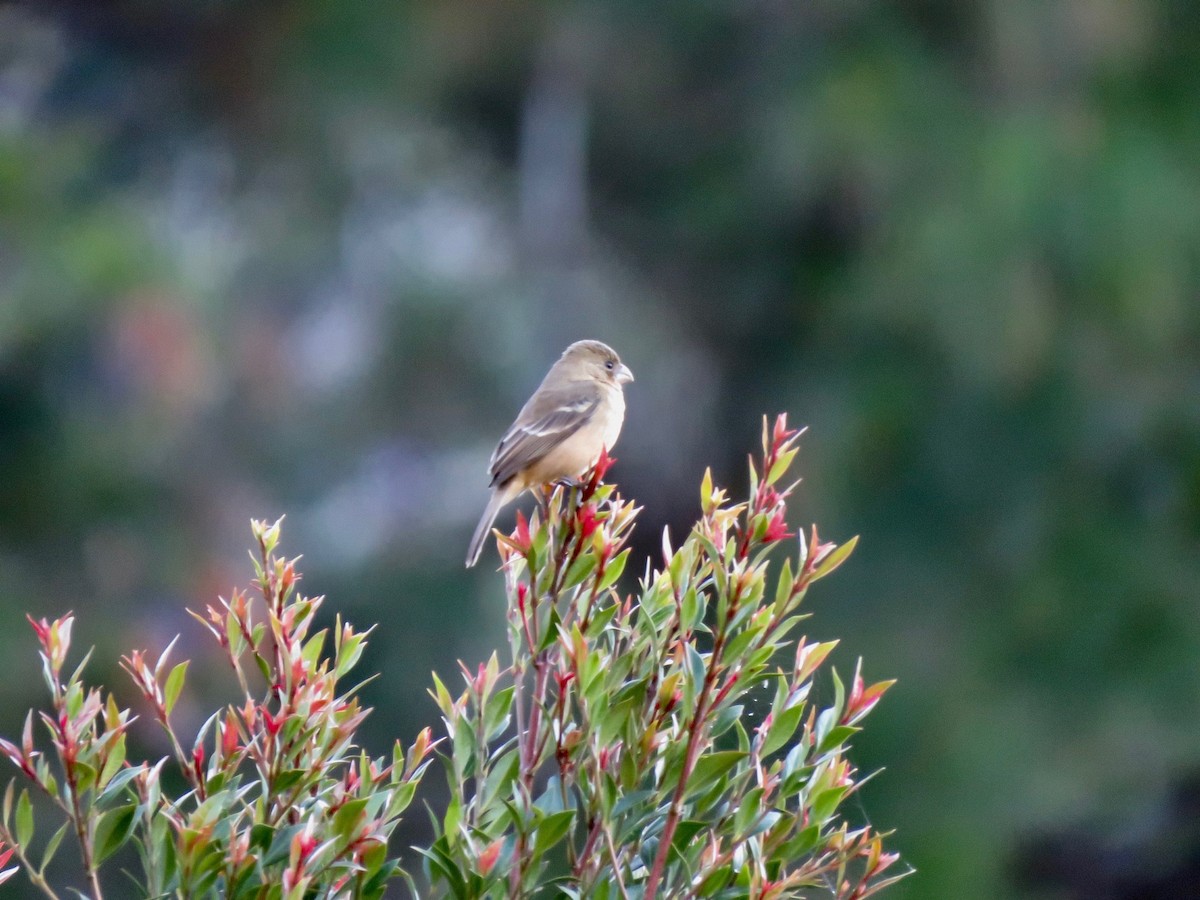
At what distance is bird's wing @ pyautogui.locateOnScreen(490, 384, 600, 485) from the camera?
4.86 metres

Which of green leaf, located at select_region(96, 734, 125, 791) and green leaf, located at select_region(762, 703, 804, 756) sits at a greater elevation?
green leaf, located at select_region(762, 703, 804, 756)

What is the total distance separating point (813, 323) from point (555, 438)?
779 centimetres

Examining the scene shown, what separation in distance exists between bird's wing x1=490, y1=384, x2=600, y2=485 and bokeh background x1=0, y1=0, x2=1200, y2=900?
548 cm

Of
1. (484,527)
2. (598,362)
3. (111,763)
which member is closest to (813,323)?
(598,362)

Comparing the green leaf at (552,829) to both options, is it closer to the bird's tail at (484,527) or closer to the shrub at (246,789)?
the shrub at (246,789)

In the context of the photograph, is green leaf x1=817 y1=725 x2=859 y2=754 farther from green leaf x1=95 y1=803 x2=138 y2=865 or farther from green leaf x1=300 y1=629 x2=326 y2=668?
green leaf x1=95 y1=803 x2=138 y2=865

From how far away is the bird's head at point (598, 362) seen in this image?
18.6 ft

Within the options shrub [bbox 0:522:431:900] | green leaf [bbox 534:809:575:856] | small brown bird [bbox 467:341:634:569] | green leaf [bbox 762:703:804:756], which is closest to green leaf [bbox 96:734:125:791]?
shrub [bbox 0:522:431:900]

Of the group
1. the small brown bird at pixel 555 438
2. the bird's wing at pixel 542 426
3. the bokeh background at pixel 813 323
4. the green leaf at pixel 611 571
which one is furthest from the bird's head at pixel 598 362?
the bokeh background at pixel 813 323

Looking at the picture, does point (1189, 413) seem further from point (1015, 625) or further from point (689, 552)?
point (689, 552)

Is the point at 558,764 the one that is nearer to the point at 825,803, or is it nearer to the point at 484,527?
the point at 825,803

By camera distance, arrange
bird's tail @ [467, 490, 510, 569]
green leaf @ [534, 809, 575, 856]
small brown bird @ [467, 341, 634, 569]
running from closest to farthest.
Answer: green leaf @ [534, 809, 575, 856] < bird's tail @ [467, 490, 510, 569] < small brown bird @ [467, 341, 634, 569]

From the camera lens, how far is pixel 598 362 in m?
5.79

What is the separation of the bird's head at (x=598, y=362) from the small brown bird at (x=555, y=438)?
88 millimetres
